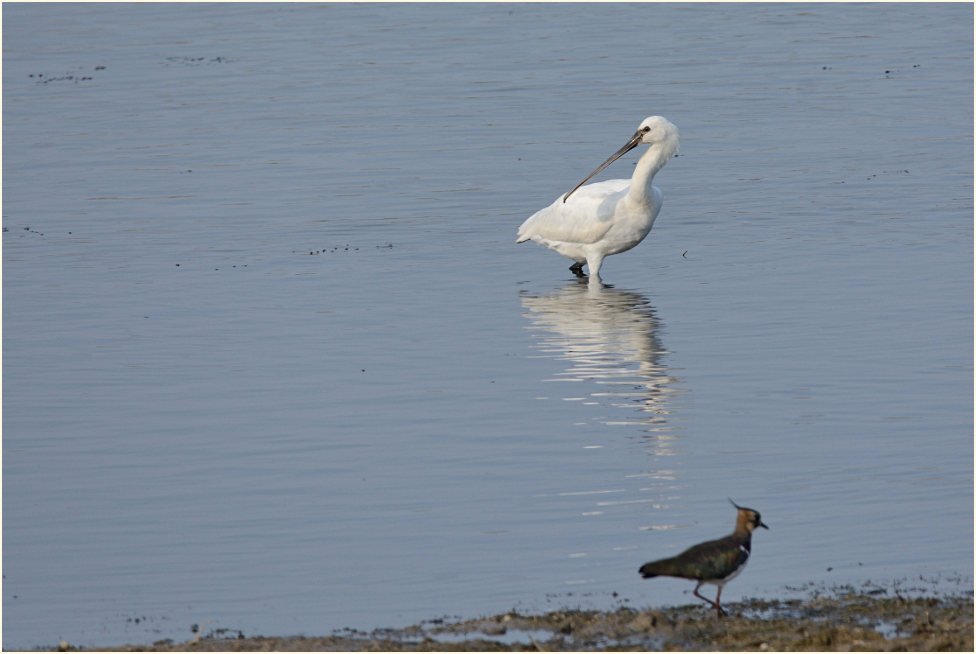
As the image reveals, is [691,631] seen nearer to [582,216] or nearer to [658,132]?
[582,216]

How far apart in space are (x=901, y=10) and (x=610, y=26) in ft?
21.3

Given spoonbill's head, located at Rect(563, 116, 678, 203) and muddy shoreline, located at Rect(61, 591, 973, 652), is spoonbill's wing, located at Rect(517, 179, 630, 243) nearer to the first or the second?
spoonbill's head, located at Rect(563, 116, 678, 203)

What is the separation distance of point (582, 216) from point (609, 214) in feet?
1.06

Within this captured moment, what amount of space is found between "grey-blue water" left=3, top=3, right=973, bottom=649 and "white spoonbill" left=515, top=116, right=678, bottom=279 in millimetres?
352

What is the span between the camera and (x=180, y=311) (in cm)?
Result: 1445

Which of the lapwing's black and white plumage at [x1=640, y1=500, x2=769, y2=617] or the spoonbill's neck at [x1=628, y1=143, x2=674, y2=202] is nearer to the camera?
the lapwing's black and white plumage at [x1=640, y1=500, x2=769, y2=617]

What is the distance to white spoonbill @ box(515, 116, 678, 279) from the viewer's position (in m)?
15.6

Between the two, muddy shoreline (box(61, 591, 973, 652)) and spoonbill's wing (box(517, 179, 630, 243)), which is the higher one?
spoonbill's wing (box(517, 179, 630, 243))

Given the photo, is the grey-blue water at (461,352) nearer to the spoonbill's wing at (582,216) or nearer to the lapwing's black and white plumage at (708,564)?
the spoonbill's wing at (582,216)

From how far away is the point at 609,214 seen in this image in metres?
15.7

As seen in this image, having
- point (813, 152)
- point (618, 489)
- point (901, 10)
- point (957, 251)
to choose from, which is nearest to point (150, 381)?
point (618, 489)

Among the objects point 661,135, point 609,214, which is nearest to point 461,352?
point 609,214

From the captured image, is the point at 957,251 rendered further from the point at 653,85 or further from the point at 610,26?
the point at 610,26

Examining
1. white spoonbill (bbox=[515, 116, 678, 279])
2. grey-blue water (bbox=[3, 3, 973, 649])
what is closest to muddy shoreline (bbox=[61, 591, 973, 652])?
grey-blue water (bbox=[3, 3, 973, 649])
